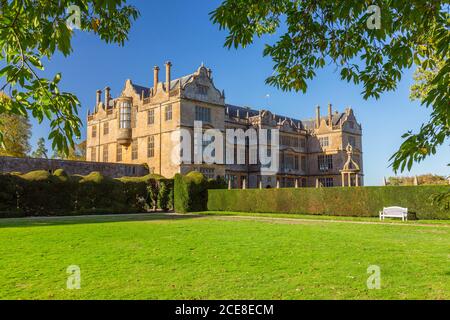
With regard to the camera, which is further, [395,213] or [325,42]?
[395,213]

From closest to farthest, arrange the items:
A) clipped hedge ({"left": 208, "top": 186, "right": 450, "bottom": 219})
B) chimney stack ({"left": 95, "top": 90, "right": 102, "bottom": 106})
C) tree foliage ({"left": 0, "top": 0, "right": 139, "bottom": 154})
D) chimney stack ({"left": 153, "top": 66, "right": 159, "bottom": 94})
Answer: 1. tree foliage ({"left": 0, "top": 0, "right": 139, "bottom": 154})
2. clipped hedge ({"left": 208, "top": 186, "right": 450, "bottom": 219})
3. chimney stack ({"left": 153, "top": 66, "right": 159, "bottom": 94})
4. chimney stack ({"left": 95, "top": 90, "right": 102, "bottom": 106})

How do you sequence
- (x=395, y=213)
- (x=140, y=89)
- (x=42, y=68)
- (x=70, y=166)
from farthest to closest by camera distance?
1. (x=140, y=89)
2. (x=70, y=166)
3. (x=395, y=213)
4. (x=42, y=68)

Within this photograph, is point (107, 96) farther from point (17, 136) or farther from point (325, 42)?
point (325, 42)

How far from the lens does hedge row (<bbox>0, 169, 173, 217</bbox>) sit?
23050 mm

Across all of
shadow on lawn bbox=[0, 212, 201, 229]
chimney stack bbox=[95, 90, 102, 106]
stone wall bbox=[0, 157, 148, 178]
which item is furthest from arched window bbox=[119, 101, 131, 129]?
shadow on lawn bbox=[0, 212, 201, 229]

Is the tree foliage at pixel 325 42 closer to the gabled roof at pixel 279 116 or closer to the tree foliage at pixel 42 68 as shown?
the tree foliage at pixel 42 68

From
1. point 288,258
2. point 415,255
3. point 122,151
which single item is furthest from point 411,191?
point 122,151

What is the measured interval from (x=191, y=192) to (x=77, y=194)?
25.9ft

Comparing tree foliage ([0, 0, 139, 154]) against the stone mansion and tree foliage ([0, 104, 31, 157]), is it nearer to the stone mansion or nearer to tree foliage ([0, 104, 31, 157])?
the stone mansion

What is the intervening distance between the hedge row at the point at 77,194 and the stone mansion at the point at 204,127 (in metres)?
4.73

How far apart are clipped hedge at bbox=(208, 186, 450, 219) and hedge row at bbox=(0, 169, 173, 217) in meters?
4.73

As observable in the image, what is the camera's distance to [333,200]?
2230 centimetres

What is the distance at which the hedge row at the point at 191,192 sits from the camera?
93.1 ft

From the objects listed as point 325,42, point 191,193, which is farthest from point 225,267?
point 191,193
